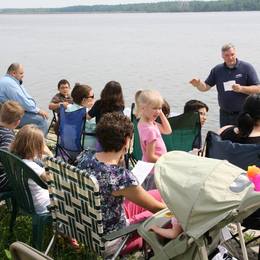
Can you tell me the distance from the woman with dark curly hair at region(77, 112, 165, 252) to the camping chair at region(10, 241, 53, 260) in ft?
3.69

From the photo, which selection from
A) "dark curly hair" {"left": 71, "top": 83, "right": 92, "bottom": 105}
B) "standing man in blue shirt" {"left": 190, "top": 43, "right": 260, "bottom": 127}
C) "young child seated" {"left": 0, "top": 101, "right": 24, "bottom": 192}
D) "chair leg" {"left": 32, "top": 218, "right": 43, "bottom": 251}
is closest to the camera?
"chair leg" {"left": 32, "top": 218, "right": 43, "bottom": 251}

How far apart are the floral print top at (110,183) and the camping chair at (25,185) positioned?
389 mm

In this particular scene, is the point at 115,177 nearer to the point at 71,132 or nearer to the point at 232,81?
the point at 71,132

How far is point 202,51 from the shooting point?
27453 mm

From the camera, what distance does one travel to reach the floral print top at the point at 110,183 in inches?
120

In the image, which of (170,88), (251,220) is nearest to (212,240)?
(251,220)

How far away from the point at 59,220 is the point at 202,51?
24899 millimetres

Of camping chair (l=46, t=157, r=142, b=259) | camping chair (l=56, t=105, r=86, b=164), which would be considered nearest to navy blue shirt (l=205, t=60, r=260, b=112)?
camping chair (l=56, t=105, r=86, b=164)

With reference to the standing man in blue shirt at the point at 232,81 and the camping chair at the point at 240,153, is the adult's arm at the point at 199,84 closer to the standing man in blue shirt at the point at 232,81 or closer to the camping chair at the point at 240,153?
the standing man in blue shirt at the point at 232,81

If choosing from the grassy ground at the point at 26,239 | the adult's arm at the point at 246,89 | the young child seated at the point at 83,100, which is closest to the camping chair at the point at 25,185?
the grassy ground at the point at 26,239

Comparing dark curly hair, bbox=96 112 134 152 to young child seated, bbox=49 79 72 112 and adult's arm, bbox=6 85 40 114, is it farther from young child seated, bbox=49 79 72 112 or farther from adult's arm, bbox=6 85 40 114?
young child seated, bbox=49 79 72 112

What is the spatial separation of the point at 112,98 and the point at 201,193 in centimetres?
260

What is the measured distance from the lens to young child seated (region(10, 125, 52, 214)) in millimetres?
3592

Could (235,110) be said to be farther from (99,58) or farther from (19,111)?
(99,58)
